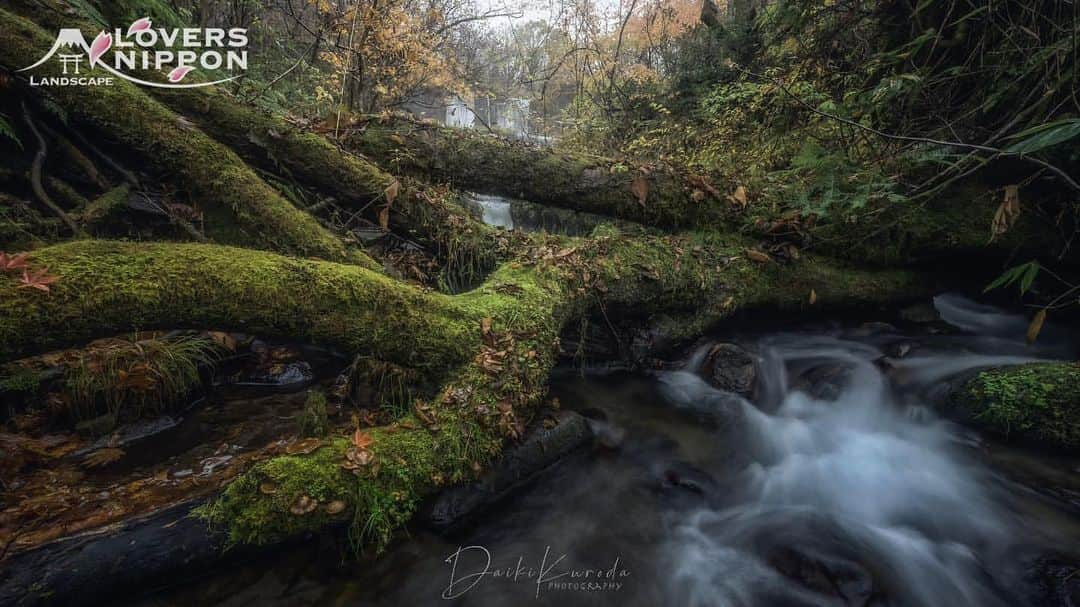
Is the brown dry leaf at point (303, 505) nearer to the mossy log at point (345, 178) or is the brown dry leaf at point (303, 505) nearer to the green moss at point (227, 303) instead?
the green moss at point (227, 303)

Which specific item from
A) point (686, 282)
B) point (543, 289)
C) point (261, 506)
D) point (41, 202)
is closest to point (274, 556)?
point (261, 506)

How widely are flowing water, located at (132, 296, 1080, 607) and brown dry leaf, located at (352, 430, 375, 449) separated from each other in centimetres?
70

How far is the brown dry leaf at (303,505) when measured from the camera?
2434mm

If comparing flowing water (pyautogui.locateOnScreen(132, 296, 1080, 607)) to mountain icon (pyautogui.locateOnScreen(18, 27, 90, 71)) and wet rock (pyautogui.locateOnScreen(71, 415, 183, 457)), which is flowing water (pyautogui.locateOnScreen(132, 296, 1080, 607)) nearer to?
wet rock (pyautogui.locateOnScreen(71, 415, 183, 457))

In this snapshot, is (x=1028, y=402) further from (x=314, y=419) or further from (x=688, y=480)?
(x=314, y=419)

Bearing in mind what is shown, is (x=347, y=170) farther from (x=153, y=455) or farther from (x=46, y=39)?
(x=153, y=455)

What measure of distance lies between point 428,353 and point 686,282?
120 inches

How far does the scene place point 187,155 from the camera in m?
3.76

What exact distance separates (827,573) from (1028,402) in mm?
2772

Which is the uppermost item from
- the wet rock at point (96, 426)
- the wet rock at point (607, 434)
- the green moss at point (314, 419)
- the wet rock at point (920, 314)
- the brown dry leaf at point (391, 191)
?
the brown dry leaf at point (391, 191)

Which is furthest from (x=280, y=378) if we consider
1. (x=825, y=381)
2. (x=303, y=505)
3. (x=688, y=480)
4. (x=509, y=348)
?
(x=825, y=381)

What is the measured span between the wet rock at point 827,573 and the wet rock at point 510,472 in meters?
1.70

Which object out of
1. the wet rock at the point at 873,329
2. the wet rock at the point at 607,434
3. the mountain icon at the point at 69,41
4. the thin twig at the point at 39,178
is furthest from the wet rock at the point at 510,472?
the mountain icon at the point at 69,41

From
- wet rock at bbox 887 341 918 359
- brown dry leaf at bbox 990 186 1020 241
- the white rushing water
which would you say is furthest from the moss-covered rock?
brown dry leaf at bbox 990 186 1020 241
